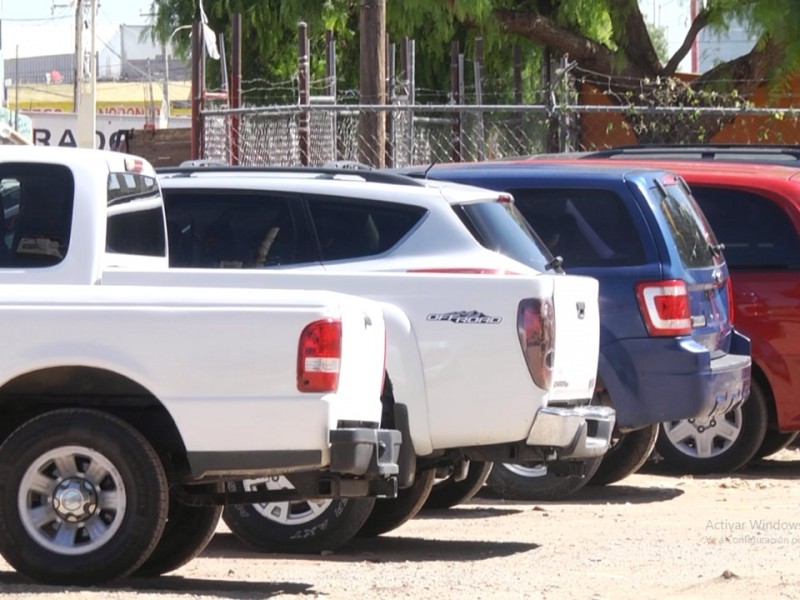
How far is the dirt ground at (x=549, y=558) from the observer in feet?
22.9

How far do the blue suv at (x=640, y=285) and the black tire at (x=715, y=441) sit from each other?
3.02 feet

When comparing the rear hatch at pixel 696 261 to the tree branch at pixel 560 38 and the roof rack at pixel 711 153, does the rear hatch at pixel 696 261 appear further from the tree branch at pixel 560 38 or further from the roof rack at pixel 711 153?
the tree branch at pixel 560 38

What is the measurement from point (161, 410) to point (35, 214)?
1271 millimetres

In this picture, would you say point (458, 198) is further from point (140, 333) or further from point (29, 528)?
point (29, 528)

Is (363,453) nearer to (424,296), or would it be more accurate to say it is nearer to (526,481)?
(424,296)

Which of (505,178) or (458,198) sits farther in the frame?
(505,178)

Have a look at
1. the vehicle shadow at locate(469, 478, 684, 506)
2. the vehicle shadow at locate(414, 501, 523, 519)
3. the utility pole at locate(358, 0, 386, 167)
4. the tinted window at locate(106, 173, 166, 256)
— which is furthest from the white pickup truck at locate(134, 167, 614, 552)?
the utility pole at locate(358, 0, 386, 167)

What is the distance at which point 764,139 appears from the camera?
2017 centimetres

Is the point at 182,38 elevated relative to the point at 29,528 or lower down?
elevated

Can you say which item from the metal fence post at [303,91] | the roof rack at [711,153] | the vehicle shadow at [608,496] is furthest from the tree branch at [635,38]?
the vehicle shadow at [608,496]

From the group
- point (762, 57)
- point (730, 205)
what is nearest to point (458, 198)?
point (730, 205)

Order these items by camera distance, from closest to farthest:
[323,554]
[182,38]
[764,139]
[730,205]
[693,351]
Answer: [323,554], [693,351], [730,205], [764,139], [182,38]

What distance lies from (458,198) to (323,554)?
6.16 feet

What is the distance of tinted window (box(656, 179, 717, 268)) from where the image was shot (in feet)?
32.1
